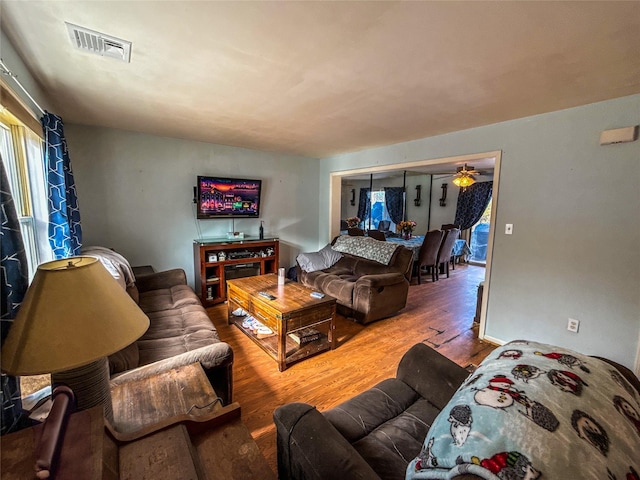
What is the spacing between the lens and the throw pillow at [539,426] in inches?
23.2

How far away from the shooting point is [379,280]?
323cm

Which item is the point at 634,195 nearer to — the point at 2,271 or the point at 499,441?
the point at 499,441

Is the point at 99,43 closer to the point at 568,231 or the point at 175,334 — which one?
the point at 175,334

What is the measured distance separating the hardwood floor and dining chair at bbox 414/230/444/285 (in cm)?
103

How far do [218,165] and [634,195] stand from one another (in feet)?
14.7

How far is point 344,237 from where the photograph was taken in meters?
4.61

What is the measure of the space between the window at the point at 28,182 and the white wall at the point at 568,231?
3.91m

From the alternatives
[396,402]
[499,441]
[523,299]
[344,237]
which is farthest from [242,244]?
[499,441]

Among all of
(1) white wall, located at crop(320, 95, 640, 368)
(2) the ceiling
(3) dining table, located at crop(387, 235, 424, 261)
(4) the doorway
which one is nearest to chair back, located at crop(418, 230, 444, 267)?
(3) dining table, located at crop(387, 235, 424, 261)

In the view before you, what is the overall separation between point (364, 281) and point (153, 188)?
3.03 m

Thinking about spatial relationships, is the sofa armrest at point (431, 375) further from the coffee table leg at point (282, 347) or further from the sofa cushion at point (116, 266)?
the sofa cushion at point (116, 266)

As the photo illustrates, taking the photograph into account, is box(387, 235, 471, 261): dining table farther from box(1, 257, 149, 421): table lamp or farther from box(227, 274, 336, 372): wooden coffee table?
box(1, 257, 149, 421): table lamp

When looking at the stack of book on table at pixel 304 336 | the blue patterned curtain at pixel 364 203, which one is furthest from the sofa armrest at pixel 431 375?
the blue patterned curtain at pixel 364 203

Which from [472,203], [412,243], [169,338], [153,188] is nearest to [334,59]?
[169,338]
